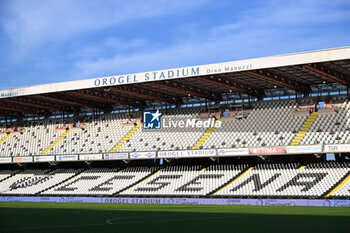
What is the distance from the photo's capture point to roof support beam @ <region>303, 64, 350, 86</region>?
42.1m

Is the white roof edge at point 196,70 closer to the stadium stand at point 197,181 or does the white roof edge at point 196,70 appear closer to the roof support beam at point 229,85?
the roof support beam at point 229,85

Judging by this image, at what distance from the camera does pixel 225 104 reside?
56.4 meters

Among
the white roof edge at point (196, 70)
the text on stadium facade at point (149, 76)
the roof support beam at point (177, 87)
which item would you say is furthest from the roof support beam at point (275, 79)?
the roof support beam at point (177, 87)

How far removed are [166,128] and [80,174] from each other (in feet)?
39.3

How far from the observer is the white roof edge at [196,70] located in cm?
4006

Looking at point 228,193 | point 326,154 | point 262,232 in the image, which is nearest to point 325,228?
point 262,232

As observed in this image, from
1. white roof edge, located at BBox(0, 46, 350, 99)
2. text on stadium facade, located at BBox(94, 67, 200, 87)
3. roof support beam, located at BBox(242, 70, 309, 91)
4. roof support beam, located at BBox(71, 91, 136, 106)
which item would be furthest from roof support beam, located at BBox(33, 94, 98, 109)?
roof support beam, located at BBox(242, 70, 309, 91)

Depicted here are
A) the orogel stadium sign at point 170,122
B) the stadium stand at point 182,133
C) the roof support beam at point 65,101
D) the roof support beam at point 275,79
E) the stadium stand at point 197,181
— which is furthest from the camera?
the roof support beam at point 65,101

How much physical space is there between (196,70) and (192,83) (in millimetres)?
5689

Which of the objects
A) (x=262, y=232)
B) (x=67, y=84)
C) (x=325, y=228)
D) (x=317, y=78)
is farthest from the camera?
(x=67, y=84)

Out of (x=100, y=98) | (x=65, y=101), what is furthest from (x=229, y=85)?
(x=65, y=101)

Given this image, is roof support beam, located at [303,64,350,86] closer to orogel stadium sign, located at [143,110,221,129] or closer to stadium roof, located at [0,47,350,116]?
stadium roof, located at [0,47,350,116]

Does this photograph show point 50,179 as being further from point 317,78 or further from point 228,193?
point 317,78

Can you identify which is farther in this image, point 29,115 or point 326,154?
point 29,115
